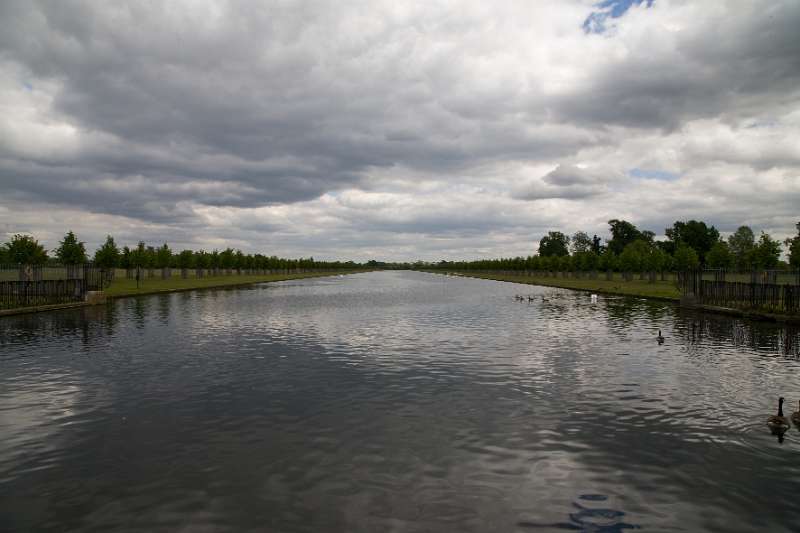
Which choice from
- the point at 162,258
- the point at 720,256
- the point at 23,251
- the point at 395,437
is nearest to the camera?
the point at 395,437

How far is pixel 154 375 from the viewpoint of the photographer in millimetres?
15852

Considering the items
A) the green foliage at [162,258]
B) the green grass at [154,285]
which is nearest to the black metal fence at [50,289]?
the green grass at [154,285]

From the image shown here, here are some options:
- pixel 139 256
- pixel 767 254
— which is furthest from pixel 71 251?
pixel 767 254

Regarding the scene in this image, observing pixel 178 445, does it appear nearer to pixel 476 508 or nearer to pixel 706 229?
pixel 476 508

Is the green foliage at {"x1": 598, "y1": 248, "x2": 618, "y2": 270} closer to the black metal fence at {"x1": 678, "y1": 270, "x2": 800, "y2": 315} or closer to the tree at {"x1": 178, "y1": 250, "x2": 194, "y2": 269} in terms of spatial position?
the black metal fence at {"x1": 678, "y1": 270, "x2": 800, "y2": 315}

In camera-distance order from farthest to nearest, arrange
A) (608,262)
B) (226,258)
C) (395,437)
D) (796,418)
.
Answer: (226,258) < (608,262) < (796,418) < (395,437)

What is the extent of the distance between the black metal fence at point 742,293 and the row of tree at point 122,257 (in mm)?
66254

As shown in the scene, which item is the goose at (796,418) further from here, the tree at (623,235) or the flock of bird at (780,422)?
the tree at (623,235)

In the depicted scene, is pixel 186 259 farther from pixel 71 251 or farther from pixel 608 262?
pixel 608 262

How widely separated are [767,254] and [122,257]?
9559cm

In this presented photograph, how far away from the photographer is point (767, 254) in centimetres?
7244

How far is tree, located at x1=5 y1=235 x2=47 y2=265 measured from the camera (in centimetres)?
→ 6875

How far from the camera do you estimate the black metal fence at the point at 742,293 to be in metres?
30.9

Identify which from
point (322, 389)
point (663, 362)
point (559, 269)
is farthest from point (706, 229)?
point (322, 389)
